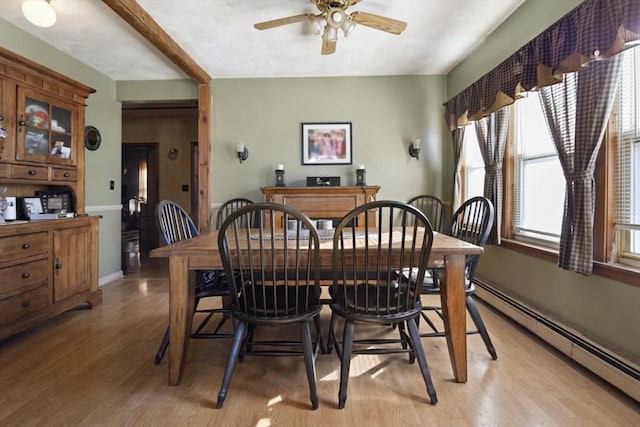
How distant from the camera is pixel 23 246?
2.36 meters

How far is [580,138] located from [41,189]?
4.27m

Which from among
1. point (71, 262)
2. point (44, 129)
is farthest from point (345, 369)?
point (44, 129)

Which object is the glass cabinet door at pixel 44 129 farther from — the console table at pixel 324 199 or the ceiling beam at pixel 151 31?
the console table at pixel 324 199

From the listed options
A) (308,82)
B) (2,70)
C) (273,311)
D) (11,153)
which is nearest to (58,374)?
(273,311)

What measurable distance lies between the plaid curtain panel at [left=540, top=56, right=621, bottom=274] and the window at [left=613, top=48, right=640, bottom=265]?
105 mm

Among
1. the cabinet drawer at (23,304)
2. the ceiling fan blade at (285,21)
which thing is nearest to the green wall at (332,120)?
the ceiling fan blade at (285,21)

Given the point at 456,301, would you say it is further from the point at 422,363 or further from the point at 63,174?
the point at 63,174

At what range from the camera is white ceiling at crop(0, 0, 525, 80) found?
2678 mm

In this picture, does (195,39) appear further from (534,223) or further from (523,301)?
(523,301)

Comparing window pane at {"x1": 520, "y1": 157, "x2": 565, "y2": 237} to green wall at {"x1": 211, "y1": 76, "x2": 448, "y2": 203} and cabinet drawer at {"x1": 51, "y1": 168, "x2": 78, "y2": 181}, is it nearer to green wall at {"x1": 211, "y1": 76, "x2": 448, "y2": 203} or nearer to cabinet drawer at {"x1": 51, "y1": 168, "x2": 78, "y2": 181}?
green wall at {"x1": 211, "y1": 76, "x2": 448, "y2": 203}

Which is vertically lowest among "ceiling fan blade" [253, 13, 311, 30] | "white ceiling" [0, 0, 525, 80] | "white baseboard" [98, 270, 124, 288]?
"white baseboard" [98, 270, 124, 288]

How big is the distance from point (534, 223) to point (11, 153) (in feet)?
13.4

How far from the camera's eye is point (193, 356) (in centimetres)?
211

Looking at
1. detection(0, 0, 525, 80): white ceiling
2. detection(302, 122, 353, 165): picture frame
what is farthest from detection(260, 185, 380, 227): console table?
detection(0, 0, 525, 80): white ceiling
